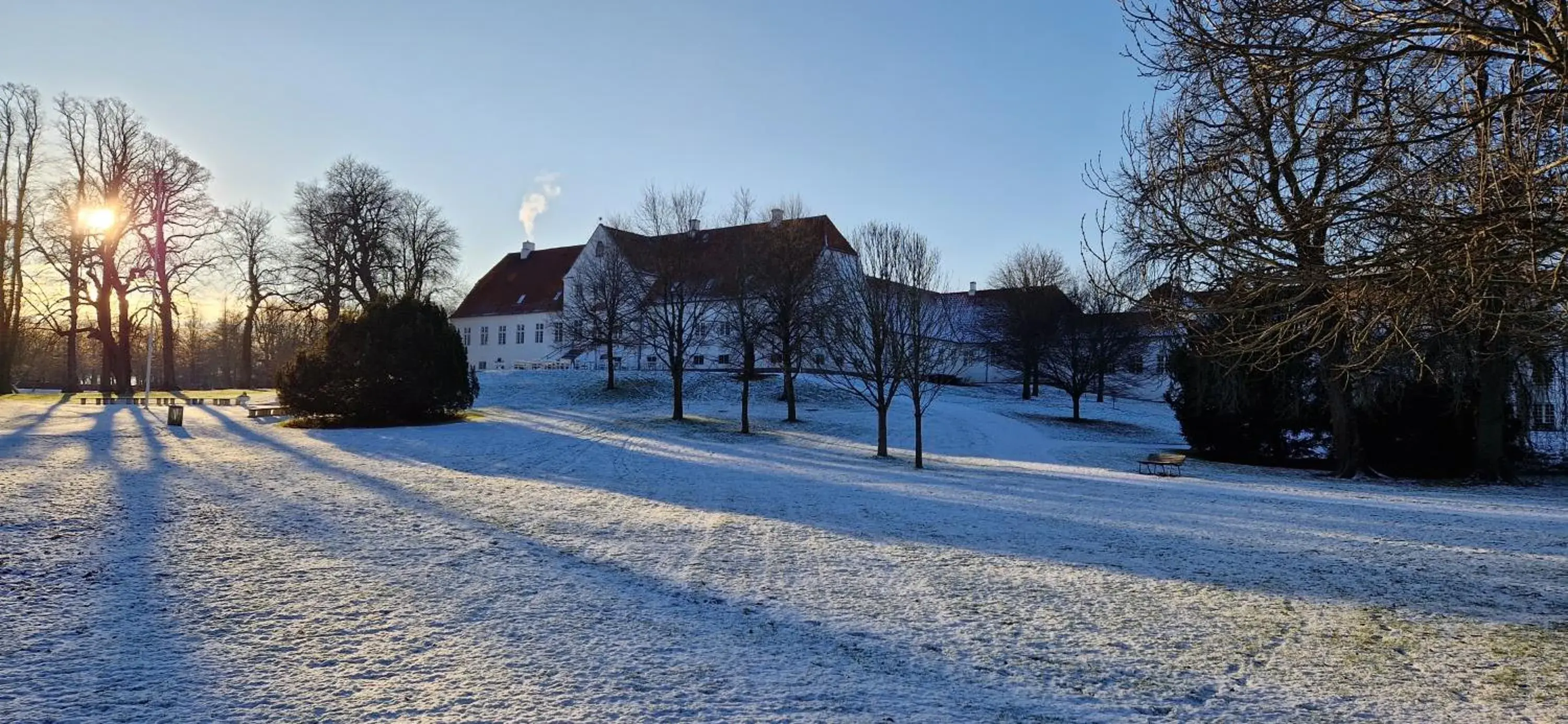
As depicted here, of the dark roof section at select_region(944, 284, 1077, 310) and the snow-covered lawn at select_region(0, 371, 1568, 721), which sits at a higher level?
the dark roof section at select_region(944, 284, 1077, 310)

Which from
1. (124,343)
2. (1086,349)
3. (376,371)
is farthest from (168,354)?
(1086,349)

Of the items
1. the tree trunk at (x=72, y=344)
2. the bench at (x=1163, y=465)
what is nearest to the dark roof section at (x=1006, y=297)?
the bench at (x=1163, y=465)

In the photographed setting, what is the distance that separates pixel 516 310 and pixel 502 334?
2.13 m

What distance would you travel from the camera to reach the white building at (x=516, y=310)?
204 feet

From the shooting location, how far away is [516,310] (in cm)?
6400

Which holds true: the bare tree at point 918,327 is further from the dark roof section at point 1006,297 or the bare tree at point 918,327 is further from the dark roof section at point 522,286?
the dark roof section at point 522,286

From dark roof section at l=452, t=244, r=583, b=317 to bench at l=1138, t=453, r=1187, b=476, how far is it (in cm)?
4615

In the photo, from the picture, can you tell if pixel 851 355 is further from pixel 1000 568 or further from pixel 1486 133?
pixel 1486 133

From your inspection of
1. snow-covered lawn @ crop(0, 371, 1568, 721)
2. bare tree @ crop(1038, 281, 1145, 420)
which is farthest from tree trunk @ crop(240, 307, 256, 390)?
bare tree @ crop(1038, 281, 1145, 420)

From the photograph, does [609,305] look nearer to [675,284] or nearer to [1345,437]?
[675,284]

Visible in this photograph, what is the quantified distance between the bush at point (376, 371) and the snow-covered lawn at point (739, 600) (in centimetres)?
973

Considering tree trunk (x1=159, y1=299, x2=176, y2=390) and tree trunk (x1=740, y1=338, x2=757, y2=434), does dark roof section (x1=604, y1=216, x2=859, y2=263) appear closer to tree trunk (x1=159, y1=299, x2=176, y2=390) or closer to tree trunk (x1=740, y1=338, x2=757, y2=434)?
tree trunk (x1=740, y1=338, x2=757, y2=434)

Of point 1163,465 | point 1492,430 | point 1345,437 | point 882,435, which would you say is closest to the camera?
point 1492,430

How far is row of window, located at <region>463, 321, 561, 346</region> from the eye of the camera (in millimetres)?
62188
